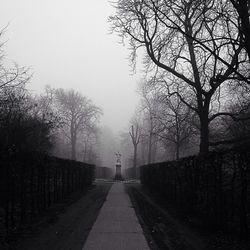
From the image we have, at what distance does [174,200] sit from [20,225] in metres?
9.00

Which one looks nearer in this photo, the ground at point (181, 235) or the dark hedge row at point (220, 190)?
the ground at point (181, 235)

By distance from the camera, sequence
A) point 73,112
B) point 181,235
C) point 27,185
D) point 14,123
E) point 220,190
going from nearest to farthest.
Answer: point 181,235 → point 220,190 → point 27,185 → point 14,123 → point 73,112

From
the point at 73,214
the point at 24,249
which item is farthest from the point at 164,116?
the point at 24,249

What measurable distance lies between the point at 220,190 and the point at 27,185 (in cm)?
558

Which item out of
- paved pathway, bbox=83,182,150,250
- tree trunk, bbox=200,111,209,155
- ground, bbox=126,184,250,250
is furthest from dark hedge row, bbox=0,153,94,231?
tree trunk, bbox=200,111,209,155

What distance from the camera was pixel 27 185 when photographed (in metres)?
12.5

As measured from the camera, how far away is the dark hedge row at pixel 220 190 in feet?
31.7

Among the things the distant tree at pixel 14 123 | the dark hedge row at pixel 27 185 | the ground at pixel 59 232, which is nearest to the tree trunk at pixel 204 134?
the dark hedge row at pixel 27 185

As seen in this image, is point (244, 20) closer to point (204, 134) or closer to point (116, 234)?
point (116, 234)

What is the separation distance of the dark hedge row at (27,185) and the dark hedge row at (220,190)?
5048mm

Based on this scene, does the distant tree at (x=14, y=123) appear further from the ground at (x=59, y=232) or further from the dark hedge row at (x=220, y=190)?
the dark hedge row at (x=220, y=190)

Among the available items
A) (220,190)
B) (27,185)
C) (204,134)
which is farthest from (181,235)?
(204,134)

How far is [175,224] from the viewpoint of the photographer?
39.3ft

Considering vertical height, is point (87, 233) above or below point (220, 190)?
below
